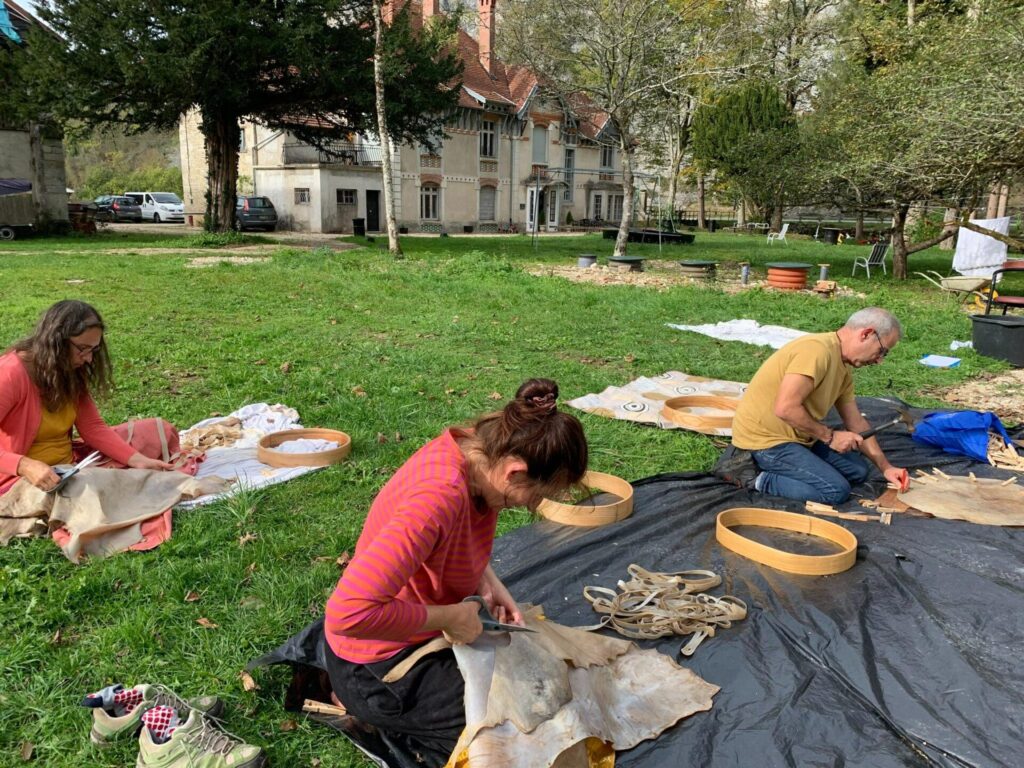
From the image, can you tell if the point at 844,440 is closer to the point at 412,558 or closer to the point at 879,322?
the point at 879,322

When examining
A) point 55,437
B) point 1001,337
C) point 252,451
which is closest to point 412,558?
point 55,437

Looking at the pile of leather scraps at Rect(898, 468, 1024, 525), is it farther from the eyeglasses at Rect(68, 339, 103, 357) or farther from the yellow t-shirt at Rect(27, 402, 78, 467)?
the yellow t-shirt at Rect(27, 402, 78, 467)

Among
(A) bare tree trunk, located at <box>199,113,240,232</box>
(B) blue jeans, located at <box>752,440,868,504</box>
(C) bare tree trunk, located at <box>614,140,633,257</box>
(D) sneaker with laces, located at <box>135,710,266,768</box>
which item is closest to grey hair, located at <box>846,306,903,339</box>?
(B) blue jeans, located at <box>752,440,868,504</box>

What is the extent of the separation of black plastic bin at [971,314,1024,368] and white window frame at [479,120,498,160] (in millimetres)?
29592

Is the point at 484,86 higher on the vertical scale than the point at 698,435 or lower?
higher

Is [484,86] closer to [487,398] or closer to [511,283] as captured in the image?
[511,283]

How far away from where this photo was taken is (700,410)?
592cm

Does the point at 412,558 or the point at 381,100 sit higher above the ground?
the point at 381,100

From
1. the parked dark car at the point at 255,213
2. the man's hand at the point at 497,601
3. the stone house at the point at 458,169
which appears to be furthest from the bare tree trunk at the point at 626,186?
the man's hand at the point at 497,601

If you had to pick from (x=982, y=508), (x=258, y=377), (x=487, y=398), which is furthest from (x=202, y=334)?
(x=982, y=508)

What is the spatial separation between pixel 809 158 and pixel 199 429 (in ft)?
52.7

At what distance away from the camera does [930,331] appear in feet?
30.7

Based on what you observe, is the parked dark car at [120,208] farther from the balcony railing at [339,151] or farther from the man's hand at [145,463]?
the man's hand at [145,463]

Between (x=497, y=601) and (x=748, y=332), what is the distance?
778cm
